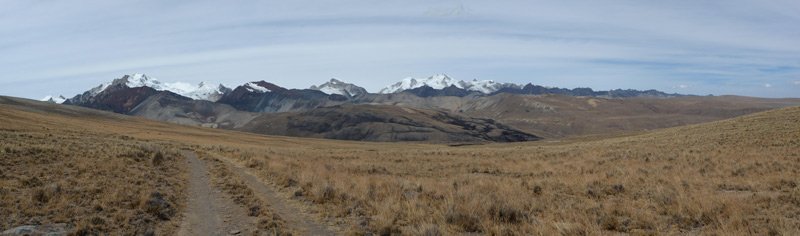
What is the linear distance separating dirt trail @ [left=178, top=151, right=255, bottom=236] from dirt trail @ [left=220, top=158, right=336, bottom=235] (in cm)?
96

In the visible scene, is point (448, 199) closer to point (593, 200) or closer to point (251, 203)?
point (593, 200)

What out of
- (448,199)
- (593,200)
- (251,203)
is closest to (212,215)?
(251,203)

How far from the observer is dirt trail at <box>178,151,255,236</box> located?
39.5 feet

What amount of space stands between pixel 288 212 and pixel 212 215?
6.82 ft

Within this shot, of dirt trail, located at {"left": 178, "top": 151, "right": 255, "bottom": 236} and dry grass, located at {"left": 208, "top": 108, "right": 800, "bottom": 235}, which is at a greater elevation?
dry grass, located at {"left": 208, "top": 108, "right": 800, "bottom": 235}

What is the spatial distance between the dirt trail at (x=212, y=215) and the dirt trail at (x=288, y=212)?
0.96 meters

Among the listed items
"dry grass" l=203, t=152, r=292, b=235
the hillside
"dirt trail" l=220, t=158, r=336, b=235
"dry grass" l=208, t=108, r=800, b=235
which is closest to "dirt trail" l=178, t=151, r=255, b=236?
"dry grass" l=203, t=152, r=292, b=235

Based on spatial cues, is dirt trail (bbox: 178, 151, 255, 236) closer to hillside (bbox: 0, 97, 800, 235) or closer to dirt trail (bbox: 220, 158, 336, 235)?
hillside (bbox: 0, 97, 800, 235)

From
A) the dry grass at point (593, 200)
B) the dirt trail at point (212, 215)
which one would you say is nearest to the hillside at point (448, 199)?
the dry grass at point (593, 200)

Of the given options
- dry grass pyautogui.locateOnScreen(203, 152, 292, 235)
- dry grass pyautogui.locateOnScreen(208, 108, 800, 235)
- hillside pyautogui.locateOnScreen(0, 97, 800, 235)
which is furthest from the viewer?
dry grass pyautogui.locateOnScreen(203, 152, 292, 235)

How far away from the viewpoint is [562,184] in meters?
19.2

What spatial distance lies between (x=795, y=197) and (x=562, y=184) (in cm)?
734

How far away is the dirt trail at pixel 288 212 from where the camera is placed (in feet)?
38.8

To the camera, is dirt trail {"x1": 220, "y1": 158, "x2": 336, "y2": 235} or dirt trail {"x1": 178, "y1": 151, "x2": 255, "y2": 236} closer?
dirt trail {"x1": 220, "y1": 158, "x2": 336, "y2": 235}
